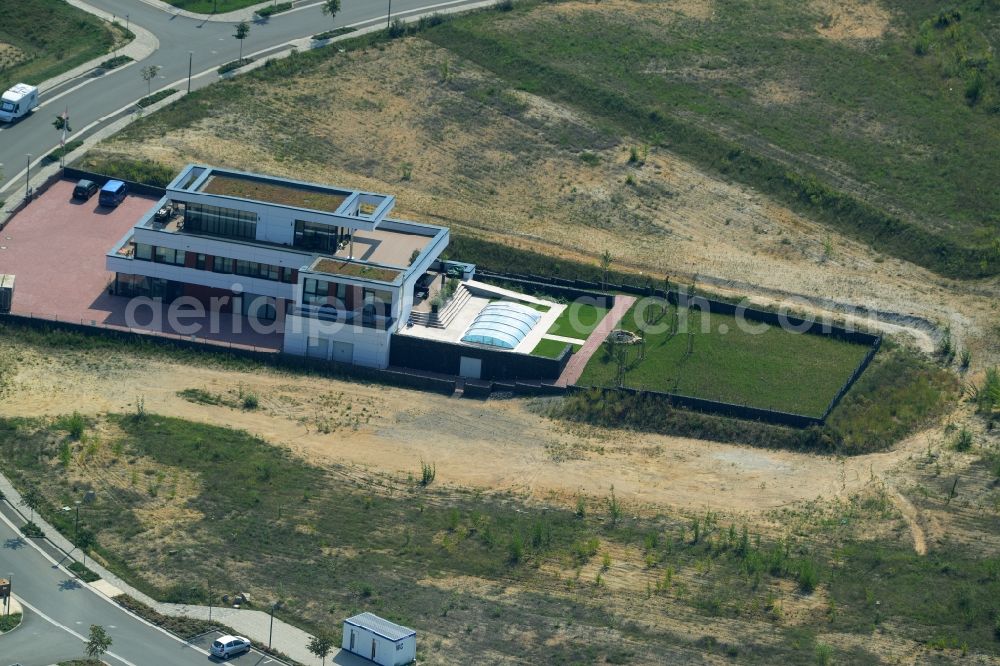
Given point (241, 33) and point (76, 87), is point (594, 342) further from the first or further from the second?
point (76, 87)

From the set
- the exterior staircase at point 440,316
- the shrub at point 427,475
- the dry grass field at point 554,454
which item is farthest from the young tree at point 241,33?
the shrub at point 427,475

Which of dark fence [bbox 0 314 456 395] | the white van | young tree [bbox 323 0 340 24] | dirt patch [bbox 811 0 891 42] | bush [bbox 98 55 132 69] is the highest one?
dirt patch [bbox 811 0 891 42]

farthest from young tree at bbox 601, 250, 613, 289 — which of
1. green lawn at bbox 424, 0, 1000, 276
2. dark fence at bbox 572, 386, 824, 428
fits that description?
green lawn at bbox 424, 0, 1000, 276

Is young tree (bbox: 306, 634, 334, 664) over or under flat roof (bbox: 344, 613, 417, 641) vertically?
under

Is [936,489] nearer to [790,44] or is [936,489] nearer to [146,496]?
[146,496]

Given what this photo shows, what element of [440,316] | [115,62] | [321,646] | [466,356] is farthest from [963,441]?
[115,62]

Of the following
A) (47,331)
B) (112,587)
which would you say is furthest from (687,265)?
(112,587)

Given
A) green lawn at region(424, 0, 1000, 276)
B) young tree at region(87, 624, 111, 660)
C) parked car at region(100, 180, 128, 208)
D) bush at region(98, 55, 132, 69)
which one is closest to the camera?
young tree at region(87, 624, 111, 660)

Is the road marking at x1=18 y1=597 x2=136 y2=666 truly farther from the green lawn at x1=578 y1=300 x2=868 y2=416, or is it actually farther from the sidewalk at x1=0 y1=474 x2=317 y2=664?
the green lawn at x1=578 y1=300 x2=868 y2=416

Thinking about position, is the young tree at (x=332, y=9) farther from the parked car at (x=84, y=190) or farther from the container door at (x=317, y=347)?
the container door at (x=317, y=347)
